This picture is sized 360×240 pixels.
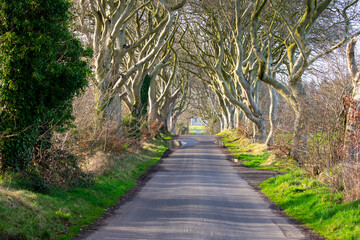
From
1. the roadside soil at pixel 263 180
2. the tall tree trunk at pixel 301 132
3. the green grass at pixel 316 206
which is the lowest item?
the roadside soil at pixel 263 180

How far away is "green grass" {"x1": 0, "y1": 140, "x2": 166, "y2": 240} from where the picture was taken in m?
7.83

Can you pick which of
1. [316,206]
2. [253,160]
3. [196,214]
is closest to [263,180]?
[316,206]

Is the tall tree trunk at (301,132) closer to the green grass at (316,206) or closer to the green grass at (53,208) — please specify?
the green grass at (316,206)

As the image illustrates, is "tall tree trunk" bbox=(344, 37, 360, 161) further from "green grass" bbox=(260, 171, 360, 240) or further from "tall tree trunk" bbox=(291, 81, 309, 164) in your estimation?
"tall tree trunk" bbox=(291, 81, 309, 164)

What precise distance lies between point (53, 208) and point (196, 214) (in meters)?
3.43

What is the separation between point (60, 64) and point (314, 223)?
7.44 metres

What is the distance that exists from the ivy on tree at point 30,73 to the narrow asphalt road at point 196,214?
3.02m

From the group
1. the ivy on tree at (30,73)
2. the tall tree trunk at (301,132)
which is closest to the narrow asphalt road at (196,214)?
the tall tree trunk at (301,132)

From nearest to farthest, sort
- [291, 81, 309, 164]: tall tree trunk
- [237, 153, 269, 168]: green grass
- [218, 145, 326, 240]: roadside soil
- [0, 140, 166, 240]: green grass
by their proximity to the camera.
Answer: [0, 140, 166, 240]: green grass, [218, 145, 326, 240]: roadside soil, [291, 81, 309, 164]: tall tree trunk, [237, 153, 269, 168]: green grass

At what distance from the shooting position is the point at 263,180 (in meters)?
17.2

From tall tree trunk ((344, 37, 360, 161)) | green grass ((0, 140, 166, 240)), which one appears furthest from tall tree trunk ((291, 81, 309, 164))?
green grass ((0, 140, 166, 240))

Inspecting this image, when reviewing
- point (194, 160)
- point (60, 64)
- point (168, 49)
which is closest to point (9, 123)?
point (60, 64)

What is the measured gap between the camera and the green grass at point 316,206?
28.9ft

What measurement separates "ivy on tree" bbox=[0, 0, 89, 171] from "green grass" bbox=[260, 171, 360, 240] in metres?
6.71
